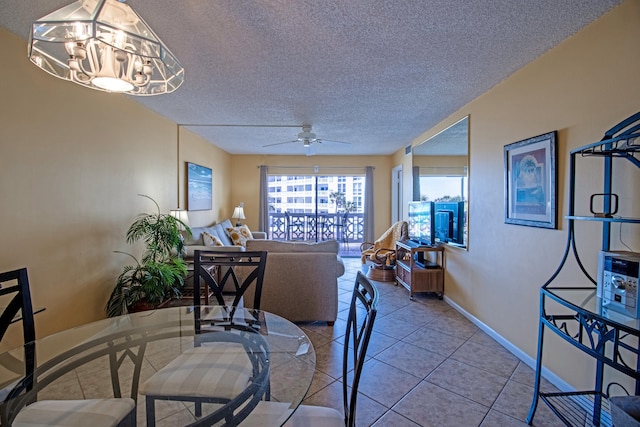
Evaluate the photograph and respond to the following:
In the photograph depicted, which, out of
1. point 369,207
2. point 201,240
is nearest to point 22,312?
point 201,240

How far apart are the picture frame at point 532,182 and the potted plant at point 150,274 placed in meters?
3.21

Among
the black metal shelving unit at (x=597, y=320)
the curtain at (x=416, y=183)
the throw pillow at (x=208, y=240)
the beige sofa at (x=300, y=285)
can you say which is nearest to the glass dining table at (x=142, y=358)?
the beige sofa at (x=300, y=285)

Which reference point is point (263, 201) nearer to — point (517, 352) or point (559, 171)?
point (517, 352)

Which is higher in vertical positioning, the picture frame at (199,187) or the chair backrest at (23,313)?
the picture frame at (199,187)

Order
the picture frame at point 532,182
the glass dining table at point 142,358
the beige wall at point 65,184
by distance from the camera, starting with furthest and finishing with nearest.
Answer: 1. the picture frame at point 532,182
2. the beige wall at point 65,184
3. the glass dining table at point 142,358

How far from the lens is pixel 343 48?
2.10 m

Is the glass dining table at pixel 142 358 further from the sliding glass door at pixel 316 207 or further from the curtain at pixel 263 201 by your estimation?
the sliding glass door at pixel 316 207

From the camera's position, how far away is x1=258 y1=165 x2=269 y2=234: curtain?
660cm

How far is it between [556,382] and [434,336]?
938mm

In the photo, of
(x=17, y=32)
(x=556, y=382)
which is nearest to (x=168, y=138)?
(x=17, y=32)

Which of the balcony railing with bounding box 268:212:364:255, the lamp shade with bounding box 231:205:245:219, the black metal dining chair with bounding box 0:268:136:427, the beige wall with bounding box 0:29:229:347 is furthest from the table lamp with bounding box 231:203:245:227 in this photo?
the black metal dining chair with bounding box 0:268:136:427

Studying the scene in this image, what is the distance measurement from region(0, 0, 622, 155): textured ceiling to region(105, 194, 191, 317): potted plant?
4.65 ft

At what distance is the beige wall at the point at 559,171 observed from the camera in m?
1.64

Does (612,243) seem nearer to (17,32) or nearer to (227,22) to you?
(227,22)
